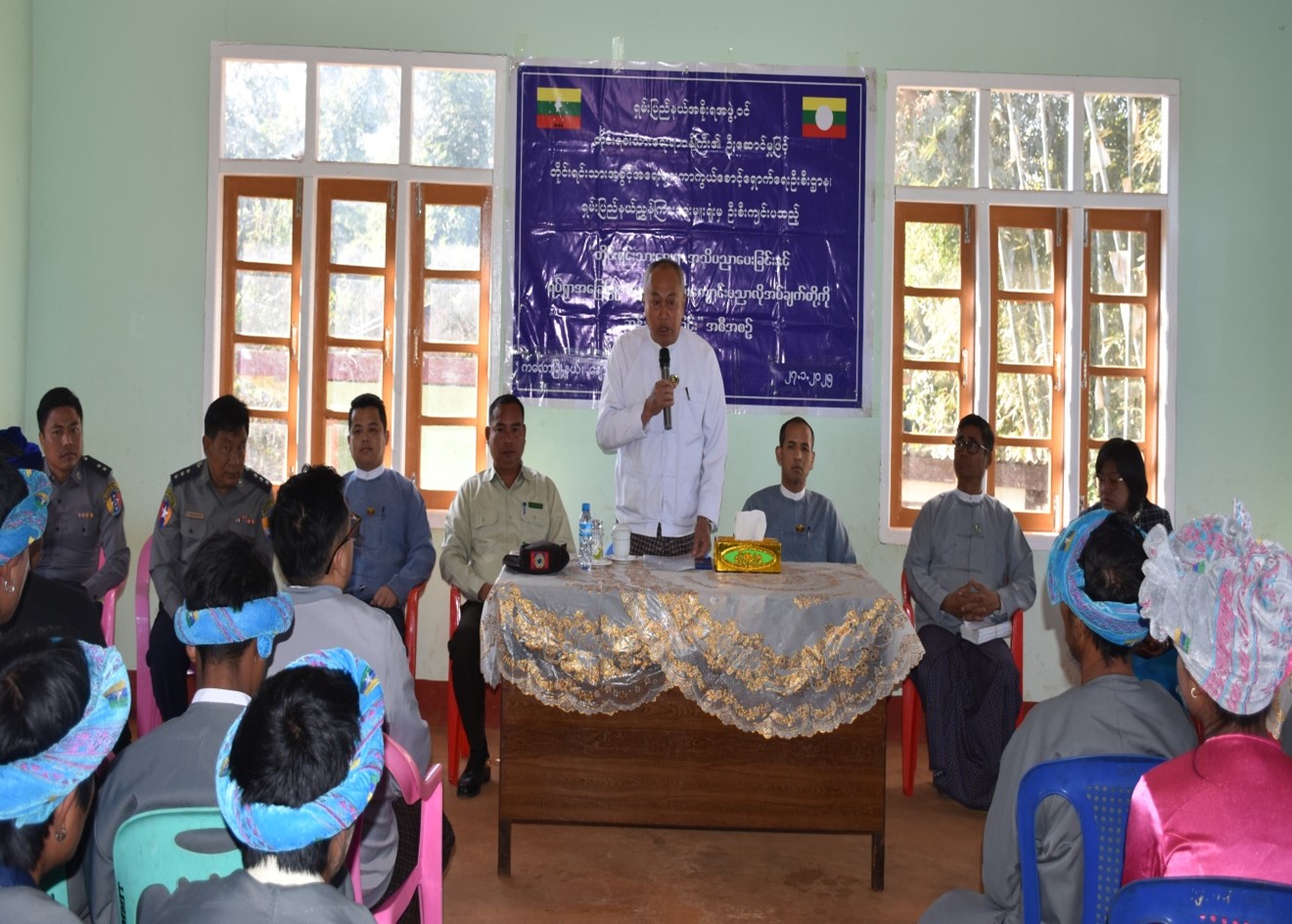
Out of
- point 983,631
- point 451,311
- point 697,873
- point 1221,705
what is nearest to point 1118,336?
point 983,631

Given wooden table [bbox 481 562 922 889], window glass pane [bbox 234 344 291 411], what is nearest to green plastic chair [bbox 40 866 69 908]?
Answer: wooden table [bbox 481 562 922 889]

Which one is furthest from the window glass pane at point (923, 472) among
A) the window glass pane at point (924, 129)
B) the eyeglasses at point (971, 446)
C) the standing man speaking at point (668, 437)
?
the standing man speaking at point (668, 437)

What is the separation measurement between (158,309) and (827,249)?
303 cm

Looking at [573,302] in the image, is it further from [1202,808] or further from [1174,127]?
[1202,808]

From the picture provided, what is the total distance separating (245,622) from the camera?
7.02ft

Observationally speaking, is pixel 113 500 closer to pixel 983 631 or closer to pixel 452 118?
pixel 452 118

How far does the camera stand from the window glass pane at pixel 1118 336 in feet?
18.3

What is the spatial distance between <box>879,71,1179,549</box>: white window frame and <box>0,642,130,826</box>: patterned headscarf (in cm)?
439

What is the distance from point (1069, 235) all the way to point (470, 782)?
141 inches

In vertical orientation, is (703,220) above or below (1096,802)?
above

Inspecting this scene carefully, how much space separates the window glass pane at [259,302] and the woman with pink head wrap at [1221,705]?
4.51 meters

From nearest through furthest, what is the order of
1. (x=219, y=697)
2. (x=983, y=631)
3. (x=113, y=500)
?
(x=219, y=697), (x=983, y=631), (x=113, y=500)

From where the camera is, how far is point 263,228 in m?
5.51

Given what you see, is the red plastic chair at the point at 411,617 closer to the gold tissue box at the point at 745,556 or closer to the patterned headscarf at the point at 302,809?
the gold tissue box at the point at 745,556
